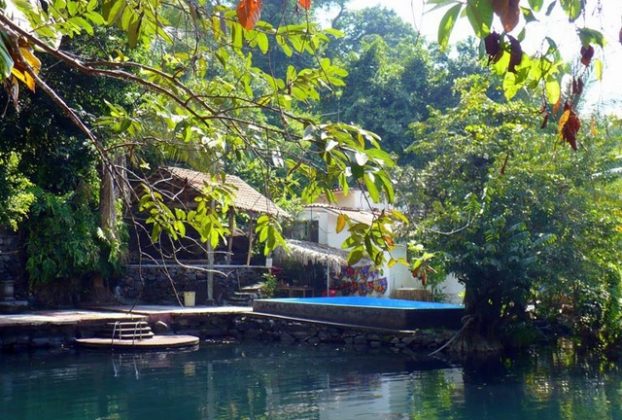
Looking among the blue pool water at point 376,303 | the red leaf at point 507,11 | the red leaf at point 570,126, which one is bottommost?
the blue pool water at point 376,303

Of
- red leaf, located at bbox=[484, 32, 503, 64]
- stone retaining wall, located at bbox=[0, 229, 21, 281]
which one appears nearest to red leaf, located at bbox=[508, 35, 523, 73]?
red leaf, located at bbox=[484, 32, 503, 64]

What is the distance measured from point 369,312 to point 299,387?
4.18 meters

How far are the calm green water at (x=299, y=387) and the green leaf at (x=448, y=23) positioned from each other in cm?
703

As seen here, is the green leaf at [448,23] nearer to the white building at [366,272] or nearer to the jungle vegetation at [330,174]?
the jungle vegetation at [330,174]

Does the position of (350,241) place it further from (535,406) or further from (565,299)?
(565,299)

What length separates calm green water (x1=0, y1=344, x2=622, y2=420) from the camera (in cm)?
869

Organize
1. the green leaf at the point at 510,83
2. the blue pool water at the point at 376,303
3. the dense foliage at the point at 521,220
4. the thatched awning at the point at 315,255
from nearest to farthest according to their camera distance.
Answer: the green leaf at the point at 510,83 → the dense foliage at the point at 521,220 → the blue pool water at the point at 376,303 → the thatched awning at the point at 315,255

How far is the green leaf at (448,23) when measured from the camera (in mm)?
1811

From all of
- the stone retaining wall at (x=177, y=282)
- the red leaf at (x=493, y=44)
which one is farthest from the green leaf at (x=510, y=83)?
the stone retaining wall at (x=177, y=282)

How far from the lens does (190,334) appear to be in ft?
49.0

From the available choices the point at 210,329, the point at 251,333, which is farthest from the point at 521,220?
the point at 210,329

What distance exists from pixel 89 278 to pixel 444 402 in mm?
9251

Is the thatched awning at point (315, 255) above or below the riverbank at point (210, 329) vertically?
above

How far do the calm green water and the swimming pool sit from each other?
924 millimetres
